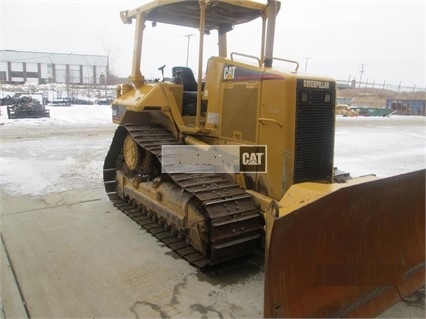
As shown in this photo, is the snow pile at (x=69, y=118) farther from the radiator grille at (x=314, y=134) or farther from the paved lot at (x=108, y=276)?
the radiator grille at (x=314, y=134)

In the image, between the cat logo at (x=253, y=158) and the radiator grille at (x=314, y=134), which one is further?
the cat logo at (x=253, y=158)

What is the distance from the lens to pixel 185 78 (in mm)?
5539

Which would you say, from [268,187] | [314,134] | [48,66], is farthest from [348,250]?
[48,66]

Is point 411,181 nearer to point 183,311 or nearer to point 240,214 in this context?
point 240,214

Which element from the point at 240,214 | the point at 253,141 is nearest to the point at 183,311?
the point at 240,214

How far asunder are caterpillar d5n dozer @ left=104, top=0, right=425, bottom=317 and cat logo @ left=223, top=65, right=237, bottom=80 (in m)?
0.01

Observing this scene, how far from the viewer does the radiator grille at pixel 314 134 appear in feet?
12.8

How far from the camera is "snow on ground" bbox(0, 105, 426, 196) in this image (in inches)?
292

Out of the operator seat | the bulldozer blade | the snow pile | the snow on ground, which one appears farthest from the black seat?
the snow pile

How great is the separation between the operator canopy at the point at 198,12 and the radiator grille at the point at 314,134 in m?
1.50

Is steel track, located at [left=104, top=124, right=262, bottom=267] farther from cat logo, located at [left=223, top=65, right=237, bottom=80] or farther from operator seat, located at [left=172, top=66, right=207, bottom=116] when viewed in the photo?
cat logo, located at [left=223, top=65, right=237, bottom=80]

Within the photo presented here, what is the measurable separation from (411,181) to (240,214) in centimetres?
163

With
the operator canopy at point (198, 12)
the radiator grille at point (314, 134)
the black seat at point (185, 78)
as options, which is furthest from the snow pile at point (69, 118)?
the radiator grille at point (314, 134)

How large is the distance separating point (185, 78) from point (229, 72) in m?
1.24
